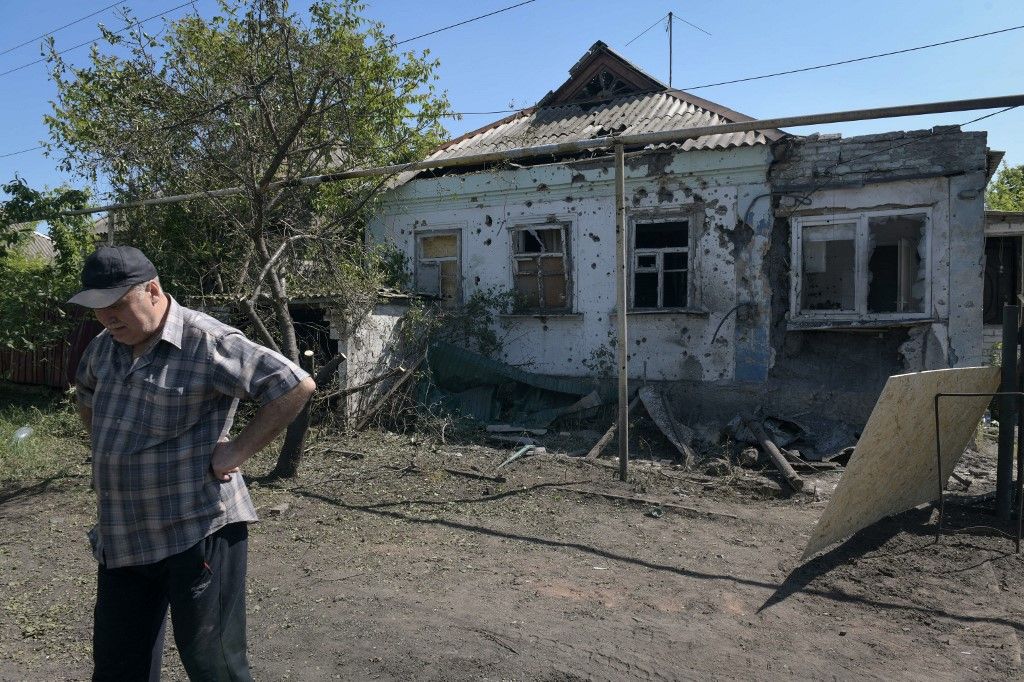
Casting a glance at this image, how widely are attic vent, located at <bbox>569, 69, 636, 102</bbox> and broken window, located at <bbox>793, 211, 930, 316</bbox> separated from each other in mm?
4740

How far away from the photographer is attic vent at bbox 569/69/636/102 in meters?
13.2

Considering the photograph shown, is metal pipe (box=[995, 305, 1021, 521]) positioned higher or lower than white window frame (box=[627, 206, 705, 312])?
lower

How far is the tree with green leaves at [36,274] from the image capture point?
9484 millimetres

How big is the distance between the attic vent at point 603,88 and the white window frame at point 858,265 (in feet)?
15.4

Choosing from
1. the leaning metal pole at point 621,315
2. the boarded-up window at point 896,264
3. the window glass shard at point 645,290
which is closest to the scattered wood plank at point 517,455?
the leaning metal pole at point 621,315

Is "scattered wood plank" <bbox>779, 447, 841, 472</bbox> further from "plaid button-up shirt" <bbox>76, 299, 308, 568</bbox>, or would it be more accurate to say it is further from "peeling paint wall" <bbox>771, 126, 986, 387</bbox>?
"plaid button-up shirt" <bbox>76, 299, 308, 568</bbox>

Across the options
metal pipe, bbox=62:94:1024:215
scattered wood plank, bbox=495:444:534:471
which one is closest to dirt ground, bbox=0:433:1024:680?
scattered wood plank, bbox=495:444:534:471

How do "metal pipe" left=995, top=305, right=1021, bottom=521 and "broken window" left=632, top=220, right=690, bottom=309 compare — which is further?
"broken window" left=632, top=220, right=690, bottom=309

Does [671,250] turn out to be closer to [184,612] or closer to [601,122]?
[601,122]

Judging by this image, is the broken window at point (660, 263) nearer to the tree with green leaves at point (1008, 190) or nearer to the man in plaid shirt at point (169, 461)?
the man in plaid shirt at point (169, 461)

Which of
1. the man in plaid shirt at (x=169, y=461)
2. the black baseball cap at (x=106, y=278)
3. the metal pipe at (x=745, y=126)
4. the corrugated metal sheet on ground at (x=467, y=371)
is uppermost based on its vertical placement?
the metal pipe at (x=745, y=126)

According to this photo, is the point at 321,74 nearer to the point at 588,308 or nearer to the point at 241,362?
the point at 241,362

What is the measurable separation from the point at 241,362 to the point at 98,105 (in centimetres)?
771

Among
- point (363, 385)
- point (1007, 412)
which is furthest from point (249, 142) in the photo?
point (1007, 412)
